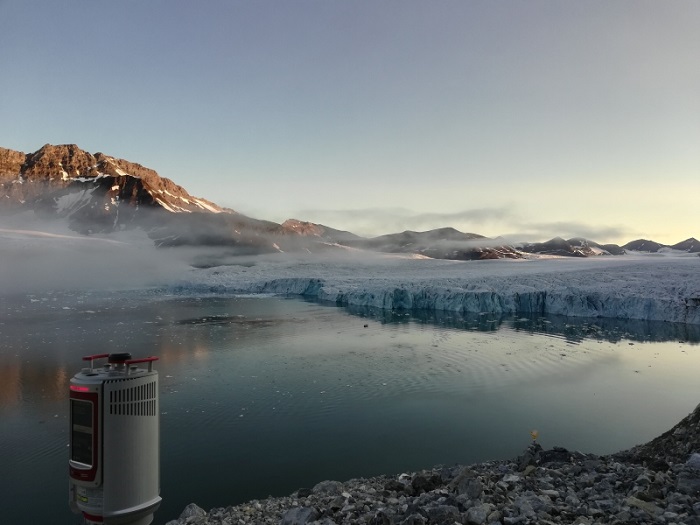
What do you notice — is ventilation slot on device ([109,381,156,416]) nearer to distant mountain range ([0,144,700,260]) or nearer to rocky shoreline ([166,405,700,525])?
rocky shoreline ([166,405,700,525])

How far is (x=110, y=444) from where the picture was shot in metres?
3.55

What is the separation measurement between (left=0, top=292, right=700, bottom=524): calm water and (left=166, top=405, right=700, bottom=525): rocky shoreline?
315cm

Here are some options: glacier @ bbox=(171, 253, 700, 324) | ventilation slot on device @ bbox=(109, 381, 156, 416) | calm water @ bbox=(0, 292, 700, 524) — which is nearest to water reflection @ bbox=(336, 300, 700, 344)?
calm water @ bbox=(0, 292, 700, 524)

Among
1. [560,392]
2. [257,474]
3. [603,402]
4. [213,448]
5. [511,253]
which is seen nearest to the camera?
[257,474]

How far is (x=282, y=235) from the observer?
141 metres

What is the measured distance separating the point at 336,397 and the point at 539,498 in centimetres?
990

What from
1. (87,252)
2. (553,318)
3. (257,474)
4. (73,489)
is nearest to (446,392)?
(257,474)

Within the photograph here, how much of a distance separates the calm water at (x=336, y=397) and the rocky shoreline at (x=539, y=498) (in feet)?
10.3

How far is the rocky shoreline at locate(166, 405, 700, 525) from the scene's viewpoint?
141 inches

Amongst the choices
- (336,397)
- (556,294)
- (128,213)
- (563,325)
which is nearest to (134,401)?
(336,397)

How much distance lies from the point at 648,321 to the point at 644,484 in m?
30.3

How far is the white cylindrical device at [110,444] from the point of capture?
3.54 metres

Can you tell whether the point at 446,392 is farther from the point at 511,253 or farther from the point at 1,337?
the point at 511,253

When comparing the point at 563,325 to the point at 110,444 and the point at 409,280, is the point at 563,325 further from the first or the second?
the point at 110,444
